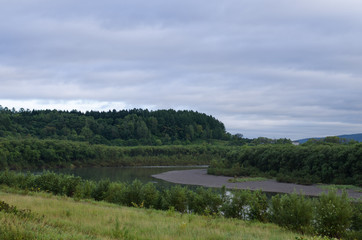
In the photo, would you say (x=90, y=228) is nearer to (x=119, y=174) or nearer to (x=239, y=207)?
(x=239, y=207)

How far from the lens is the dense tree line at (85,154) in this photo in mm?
86750

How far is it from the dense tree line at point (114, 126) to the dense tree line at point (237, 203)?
94.1 meters

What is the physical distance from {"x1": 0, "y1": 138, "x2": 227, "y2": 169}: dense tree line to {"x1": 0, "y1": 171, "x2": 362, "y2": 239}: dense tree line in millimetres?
61561

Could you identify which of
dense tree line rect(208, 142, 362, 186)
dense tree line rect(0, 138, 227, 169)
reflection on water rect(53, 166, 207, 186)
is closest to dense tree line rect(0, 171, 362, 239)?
reflection on water rect(53, 166, 207, 186)

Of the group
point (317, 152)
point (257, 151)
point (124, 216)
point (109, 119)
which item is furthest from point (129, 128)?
point (124, 216)

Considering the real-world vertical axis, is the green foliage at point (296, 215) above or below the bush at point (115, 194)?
above

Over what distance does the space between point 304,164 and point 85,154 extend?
2640 inches

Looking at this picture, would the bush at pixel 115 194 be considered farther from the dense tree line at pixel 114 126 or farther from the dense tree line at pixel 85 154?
the dense tree line at pixel 114 126

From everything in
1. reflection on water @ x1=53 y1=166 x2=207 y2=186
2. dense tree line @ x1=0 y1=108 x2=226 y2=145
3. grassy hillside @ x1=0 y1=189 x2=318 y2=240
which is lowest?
reflection on water @ x1=53 y1=166 x2=207 y2=186

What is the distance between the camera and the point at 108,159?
109 m

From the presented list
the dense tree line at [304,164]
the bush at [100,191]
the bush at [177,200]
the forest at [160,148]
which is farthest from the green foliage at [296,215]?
the forest at [160,148]

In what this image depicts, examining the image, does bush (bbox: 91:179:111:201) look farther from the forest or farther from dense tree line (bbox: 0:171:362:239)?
the forest

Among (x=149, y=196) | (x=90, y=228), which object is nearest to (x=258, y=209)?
(x=149, y=196)

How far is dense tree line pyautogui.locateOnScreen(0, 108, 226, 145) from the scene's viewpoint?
433 ft
